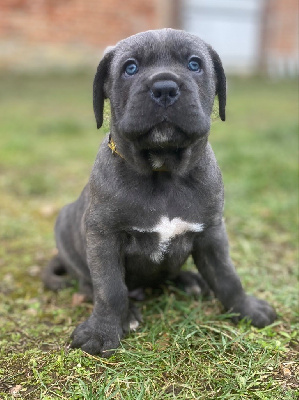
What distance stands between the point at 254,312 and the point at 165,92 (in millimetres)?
1364

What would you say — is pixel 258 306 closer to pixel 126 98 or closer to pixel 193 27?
pixel 126 98

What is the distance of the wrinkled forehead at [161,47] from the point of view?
2328 mm

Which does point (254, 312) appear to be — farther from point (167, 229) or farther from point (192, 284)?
point (167, 229)

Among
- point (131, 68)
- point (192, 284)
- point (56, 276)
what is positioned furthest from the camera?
point (56, 276)

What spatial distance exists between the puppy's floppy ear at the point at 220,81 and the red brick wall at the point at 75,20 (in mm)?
9830

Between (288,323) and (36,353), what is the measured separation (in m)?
1.38

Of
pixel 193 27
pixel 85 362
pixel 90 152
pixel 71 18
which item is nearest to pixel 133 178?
pixel 85 362

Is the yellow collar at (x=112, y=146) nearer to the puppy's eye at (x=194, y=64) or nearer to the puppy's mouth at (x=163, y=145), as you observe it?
the puppy's mouth at (x=163, y=145)

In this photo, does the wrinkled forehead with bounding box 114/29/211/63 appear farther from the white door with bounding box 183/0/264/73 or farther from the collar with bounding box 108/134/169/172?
the white door with bounding box 183/0/264/73

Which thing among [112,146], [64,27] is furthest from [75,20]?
[112,146]

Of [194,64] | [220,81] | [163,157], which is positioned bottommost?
[163,157]

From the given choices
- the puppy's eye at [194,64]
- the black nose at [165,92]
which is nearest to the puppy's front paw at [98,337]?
the black nose at [165,92]

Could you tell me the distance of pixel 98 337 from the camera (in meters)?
2.57

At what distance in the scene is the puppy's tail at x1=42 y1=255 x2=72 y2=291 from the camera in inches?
130
